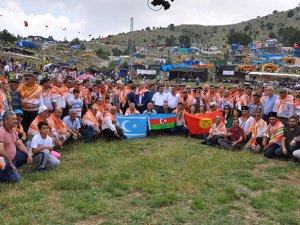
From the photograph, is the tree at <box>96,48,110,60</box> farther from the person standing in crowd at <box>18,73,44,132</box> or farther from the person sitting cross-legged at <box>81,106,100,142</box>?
the person standing in crowd at <box>18,73,44,132</box>

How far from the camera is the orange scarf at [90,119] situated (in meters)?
10.1

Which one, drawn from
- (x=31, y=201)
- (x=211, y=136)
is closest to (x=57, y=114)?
(x=31, y=201)

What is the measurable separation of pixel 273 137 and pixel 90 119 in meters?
5.09

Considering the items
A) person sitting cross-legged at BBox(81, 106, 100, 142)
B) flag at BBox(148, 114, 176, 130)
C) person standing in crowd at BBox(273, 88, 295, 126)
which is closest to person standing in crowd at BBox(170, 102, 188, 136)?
flag at BBox(148, 114, 176, 130)

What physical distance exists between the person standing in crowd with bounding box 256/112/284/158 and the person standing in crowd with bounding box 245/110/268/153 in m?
0.16

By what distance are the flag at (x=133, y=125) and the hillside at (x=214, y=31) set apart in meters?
121

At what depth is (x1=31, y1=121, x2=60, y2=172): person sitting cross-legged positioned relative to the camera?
22.9 ft

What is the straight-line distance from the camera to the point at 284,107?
376 inches

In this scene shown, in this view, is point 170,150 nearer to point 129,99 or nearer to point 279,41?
point 129,99

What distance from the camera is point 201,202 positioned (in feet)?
18.2

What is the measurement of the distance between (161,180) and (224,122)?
4.81 metres

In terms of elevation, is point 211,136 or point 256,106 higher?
point 256,106

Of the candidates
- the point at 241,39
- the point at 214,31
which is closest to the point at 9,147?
the point at 241,39

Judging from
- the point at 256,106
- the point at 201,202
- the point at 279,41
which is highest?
the point at 279,41
